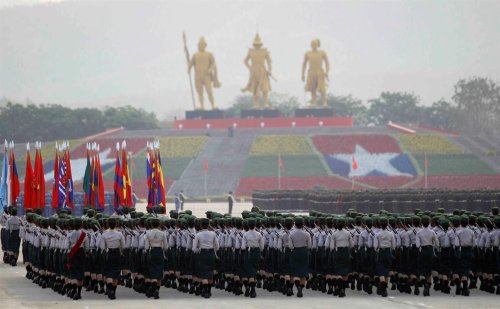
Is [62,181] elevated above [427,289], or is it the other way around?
[62,181]

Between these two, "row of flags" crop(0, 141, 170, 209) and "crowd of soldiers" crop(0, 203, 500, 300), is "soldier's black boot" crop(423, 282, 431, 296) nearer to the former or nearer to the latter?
"crowd of soldiers" crop(0, 203, 500, 300)

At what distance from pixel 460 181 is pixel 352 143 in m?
11.7

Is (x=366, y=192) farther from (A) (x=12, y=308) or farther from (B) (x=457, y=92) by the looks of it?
(B) (x=457, y=92)

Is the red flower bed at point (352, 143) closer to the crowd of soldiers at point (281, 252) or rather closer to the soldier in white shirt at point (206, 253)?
the crowd of soldiers at point (281, 252)

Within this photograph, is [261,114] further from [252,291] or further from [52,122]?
[252,291]

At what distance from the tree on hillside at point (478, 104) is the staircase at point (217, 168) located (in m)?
56.6

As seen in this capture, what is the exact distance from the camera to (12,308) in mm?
24250

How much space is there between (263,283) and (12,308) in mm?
6370

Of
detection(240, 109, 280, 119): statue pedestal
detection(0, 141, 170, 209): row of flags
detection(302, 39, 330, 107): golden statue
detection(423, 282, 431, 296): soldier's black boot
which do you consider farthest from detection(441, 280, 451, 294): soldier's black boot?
detection(240, 109, 280, 119): statue pedestal

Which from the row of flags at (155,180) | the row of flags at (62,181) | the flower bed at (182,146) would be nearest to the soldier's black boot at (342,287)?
the row of flags at (155,180)

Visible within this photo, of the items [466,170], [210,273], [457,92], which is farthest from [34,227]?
[457,92]

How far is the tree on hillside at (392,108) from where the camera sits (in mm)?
150375

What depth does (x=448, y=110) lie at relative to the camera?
148 meters

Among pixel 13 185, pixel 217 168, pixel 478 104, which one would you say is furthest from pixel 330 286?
pixel 478 104
